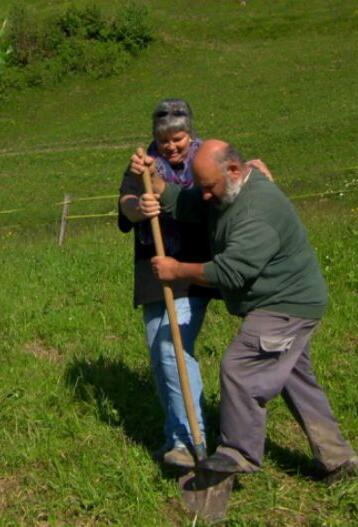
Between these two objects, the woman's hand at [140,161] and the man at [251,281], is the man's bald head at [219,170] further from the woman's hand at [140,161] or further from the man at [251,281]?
the woman's hand at [140,161]

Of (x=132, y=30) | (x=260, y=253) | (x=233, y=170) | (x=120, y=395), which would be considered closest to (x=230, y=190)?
(x=233, y=170)

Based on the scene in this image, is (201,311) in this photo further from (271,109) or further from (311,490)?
(271,109)

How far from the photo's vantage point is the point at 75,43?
4512 centimetres

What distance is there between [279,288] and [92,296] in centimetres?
447

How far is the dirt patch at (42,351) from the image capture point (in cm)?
730

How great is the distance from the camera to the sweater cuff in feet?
15.2

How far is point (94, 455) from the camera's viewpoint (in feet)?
17.8

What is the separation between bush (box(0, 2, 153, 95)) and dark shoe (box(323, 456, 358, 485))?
38.8 meters

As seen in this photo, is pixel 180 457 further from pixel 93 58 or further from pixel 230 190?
pixel 93 58

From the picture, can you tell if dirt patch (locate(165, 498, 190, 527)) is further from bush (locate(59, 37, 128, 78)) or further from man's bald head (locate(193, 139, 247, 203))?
bush (locate(59, 37, 128, 78))

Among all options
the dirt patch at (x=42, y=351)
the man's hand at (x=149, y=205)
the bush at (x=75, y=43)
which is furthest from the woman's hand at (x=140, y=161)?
the bush at (x=75, y=43)

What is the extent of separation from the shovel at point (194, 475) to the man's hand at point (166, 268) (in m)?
0.06

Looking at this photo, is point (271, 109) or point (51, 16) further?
point (51, 16)

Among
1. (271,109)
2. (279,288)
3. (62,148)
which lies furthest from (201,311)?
(271,109)
